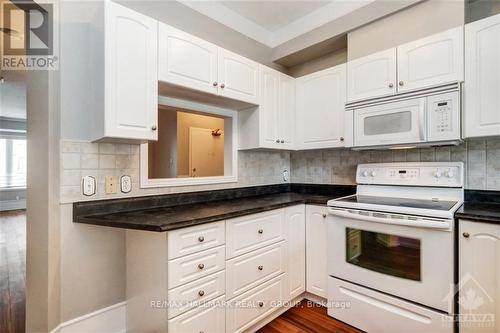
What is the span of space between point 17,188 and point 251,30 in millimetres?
8519

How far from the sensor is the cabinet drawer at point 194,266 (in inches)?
51.1

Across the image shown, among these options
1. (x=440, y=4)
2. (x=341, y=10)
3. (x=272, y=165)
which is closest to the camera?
(x=440, y=4)

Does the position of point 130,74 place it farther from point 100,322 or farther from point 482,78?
point 482,78

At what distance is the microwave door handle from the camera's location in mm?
1784

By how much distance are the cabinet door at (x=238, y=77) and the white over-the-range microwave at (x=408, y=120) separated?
881mm

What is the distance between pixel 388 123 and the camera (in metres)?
1.97

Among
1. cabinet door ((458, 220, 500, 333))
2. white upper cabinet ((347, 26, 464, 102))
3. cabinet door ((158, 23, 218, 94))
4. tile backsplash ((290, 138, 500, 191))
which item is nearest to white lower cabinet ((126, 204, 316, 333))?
tile backsplash ((290, 138, 500, 191))

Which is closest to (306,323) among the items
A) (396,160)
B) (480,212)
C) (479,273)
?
(479,273)

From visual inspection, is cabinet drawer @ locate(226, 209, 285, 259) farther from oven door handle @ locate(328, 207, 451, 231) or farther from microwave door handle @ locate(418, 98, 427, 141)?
microwave door handle @ locate(418, 98, 427, 141)

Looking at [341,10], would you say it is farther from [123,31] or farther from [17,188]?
[17,188]

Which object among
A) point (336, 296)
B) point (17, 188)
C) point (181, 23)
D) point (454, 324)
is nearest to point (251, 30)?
point (181, 23)

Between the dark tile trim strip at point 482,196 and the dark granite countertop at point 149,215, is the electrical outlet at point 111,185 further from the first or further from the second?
the dark tile trim strip at point 482,196

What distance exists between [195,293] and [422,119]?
1.95 metres

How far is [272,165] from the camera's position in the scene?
9.59ft
